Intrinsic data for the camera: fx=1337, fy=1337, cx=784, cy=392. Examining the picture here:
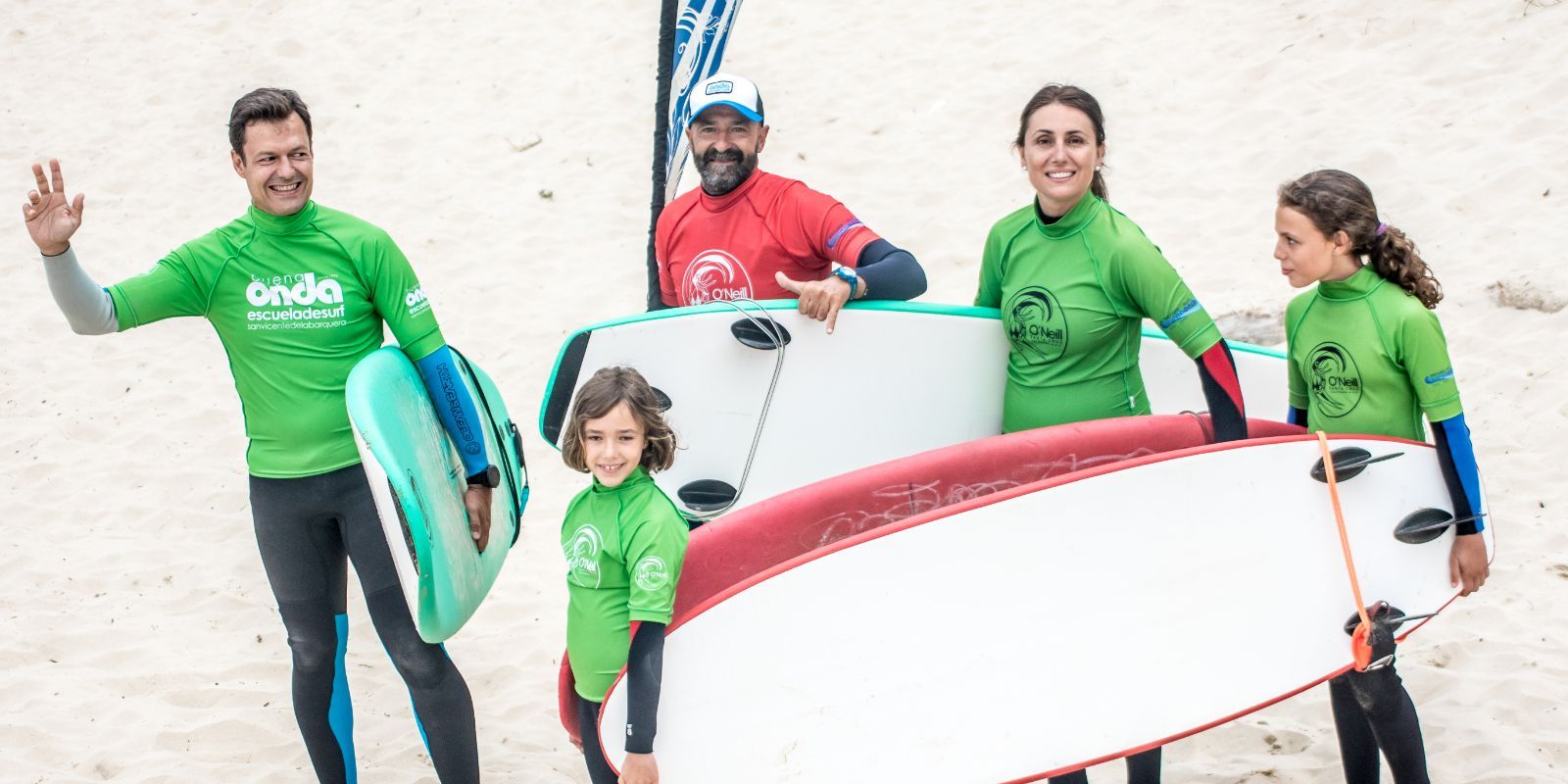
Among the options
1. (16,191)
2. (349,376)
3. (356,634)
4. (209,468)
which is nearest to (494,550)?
(349,376)

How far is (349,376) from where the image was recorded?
2.50m

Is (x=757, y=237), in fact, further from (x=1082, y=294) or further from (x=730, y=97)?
(x=1082, y=294)

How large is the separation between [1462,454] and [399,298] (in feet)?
6.67

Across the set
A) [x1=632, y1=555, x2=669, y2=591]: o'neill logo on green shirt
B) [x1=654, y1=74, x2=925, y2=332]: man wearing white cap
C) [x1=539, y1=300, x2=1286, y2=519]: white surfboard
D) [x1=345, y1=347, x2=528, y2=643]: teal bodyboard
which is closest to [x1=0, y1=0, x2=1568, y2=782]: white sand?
[x1=539, y1=300, x2=1286, y2=519]: white surfboard

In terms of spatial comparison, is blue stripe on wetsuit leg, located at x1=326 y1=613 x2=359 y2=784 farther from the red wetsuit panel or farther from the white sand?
the red wetsuit panel

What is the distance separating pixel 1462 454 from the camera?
2473 millimetres

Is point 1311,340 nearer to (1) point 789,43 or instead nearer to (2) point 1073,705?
(2) point 1073,705

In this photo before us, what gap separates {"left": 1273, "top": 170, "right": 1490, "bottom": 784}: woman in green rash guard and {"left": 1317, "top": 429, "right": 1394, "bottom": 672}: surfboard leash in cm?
3

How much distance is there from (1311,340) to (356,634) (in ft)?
9.99

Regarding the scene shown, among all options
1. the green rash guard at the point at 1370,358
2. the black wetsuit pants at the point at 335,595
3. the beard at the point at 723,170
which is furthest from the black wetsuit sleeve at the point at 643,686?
the green rash guard at the point at 1370,358

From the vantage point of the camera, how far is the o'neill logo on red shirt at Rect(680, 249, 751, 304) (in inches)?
121

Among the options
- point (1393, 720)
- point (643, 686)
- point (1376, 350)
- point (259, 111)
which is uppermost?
point (259, 111)

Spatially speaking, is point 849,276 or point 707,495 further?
point 707,495

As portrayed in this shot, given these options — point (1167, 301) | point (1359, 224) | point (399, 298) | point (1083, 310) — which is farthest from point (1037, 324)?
point (399, 298)
